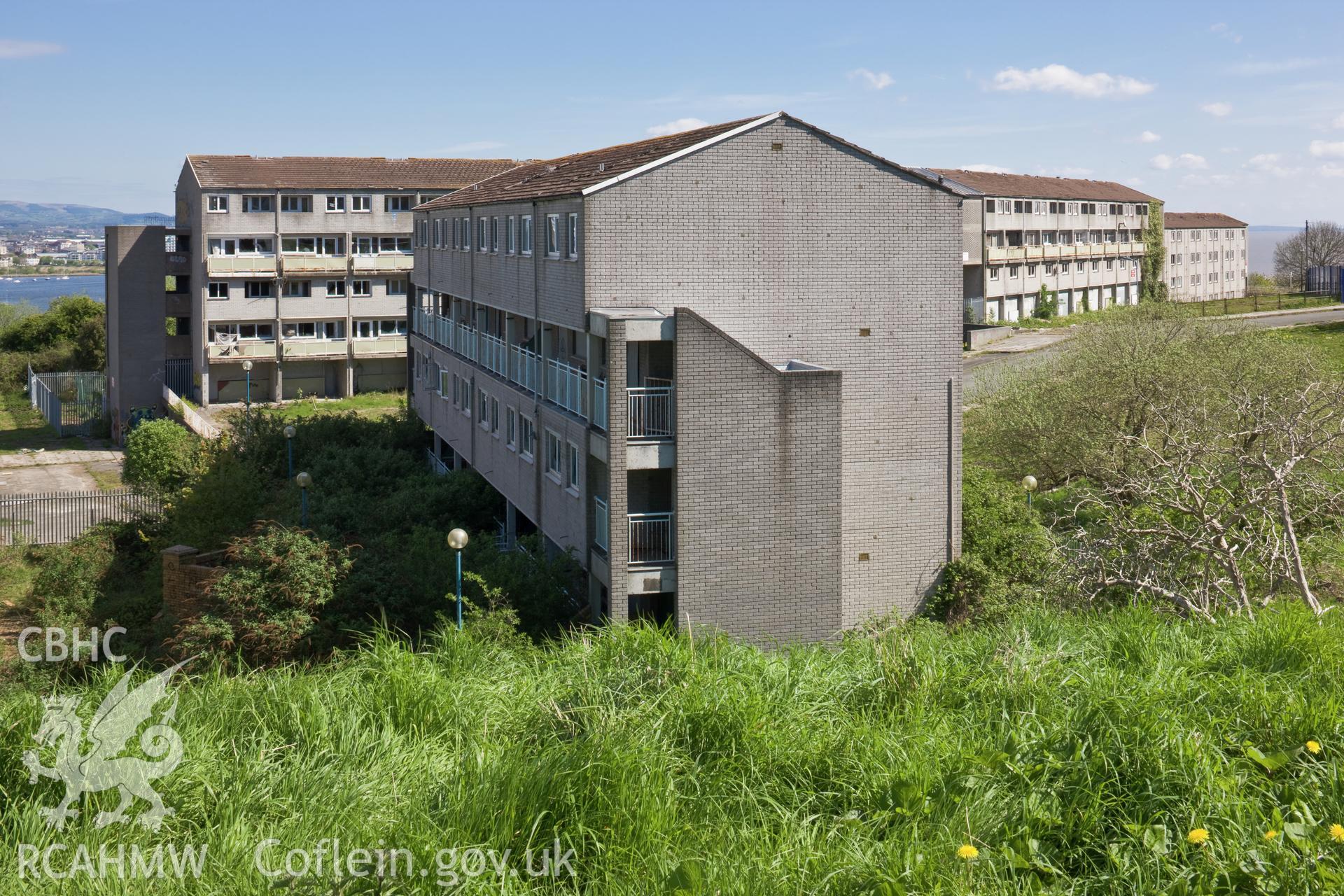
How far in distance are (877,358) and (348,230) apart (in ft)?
145

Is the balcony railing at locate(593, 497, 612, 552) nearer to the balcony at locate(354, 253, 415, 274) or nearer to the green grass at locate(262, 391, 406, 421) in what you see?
the green grass at locate(262, 391, 406, 421)

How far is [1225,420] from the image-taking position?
1079 inches

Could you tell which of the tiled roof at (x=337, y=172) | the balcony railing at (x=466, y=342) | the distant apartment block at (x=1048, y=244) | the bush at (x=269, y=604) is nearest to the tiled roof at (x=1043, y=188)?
the distant apartment block at (x=1048, y=244)

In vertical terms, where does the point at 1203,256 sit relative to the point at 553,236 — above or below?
above

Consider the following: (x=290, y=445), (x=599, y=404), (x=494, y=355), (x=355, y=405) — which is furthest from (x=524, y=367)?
(x=355, y=405)

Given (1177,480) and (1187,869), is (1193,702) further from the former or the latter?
(1177,480)

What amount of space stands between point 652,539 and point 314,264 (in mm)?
45111

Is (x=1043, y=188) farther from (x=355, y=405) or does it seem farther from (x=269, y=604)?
(x=269, y=604)

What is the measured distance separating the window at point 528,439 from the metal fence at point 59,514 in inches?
557

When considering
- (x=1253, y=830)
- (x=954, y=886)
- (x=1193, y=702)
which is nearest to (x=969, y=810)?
(x=954, y=886)

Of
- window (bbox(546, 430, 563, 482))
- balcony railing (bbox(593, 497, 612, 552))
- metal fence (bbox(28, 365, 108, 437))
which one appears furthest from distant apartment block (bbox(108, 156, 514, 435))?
balcony railing (bbox(593, 497, 612, 552))

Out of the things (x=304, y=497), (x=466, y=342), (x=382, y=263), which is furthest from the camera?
(x=382, y=263)

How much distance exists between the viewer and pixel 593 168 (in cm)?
2505

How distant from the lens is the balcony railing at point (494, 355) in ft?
93.9
